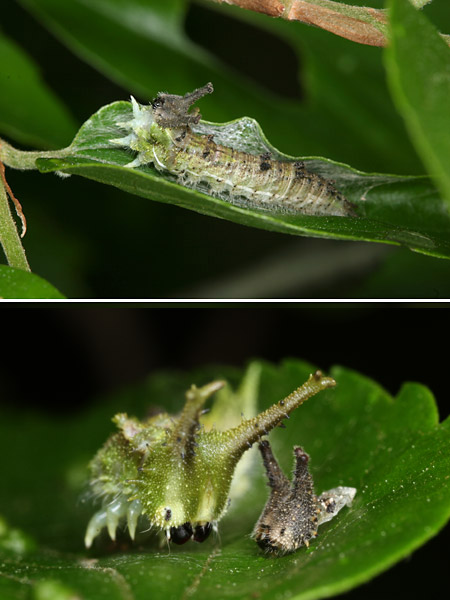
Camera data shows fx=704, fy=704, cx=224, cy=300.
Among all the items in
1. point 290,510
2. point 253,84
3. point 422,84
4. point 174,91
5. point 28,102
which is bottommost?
point 290,510

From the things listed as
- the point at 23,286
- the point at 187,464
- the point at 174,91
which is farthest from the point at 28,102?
the point at 187,464

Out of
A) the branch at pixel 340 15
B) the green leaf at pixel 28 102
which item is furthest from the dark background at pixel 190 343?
the branch at pixel 340 15

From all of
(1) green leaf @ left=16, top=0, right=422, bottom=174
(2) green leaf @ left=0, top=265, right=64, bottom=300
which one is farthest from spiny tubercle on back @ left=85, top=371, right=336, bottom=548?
(1) green leaf @ left=16, top=0, right=422, bottom=174

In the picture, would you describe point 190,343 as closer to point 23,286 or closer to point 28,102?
point 28,102

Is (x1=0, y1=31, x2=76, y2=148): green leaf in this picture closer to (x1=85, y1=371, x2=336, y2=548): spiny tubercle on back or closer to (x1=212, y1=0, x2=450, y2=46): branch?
(x1=212, y1=0, x2=450, y2=46): branch

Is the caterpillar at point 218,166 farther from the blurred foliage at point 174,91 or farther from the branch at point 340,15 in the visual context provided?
the blurred foliage at point 174,91

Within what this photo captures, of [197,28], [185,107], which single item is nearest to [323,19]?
[185,107]

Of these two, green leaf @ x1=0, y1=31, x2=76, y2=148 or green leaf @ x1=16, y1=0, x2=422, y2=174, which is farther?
green leaf @ x1=16, y1=0, x2=422, y2=174
